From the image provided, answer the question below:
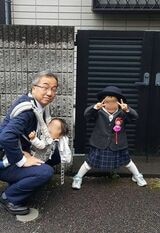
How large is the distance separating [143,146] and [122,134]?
735mm

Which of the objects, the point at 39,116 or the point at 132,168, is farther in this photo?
the point at 132,168

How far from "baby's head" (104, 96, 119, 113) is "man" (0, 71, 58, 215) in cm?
66

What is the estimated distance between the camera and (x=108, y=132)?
417 centimetres

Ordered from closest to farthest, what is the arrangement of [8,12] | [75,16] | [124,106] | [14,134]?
[14,134] < [124,106] < [8,12] < [75,16]

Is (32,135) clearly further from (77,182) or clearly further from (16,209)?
(77,182)

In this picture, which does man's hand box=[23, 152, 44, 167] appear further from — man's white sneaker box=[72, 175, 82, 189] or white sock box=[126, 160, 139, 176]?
white sock box=[126, 160, 139, 176]

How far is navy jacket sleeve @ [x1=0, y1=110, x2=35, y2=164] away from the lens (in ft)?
11.4

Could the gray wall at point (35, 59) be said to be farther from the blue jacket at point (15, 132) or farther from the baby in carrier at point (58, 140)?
the blue jacket at point (15, 132)

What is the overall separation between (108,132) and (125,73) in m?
0.84

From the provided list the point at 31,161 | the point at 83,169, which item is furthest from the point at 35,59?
the point at 83,169

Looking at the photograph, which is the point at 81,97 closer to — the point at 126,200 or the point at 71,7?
the point at 126,200

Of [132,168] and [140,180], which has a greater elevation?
[132,168]

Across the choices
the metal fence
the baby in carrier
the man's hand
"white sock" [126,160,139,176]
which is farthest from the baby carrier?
the metal fence

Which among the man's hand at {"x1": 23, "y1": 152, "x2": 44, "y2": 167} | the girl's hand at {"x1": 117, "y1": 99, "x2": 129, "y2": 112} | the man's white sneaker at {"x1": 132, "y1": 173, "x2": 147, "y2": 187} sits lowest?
the man's white sneaker at {"x1": 132, "y1": 173, "x2": 147, "y2": 187}
